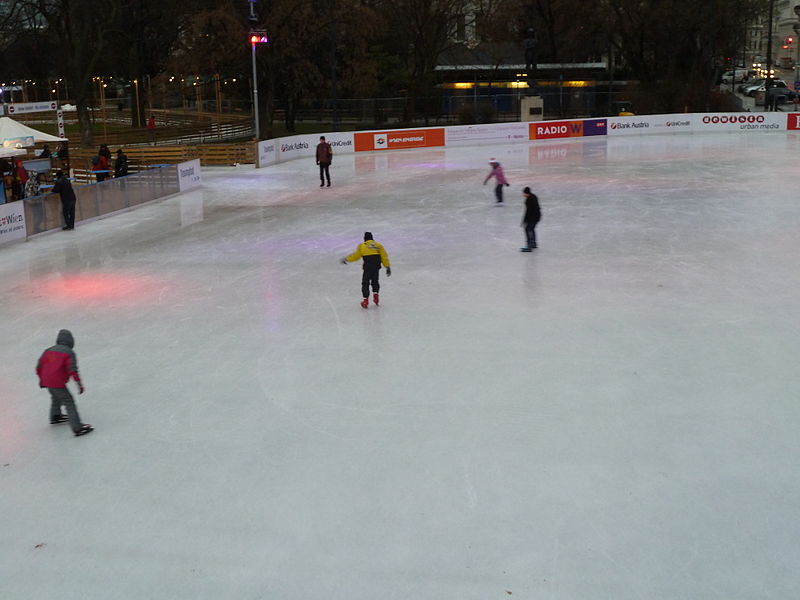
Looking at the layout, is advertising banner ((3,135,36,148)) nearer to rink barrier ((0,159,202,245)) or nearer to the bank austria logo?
rink barrier ((0,159,202,245))

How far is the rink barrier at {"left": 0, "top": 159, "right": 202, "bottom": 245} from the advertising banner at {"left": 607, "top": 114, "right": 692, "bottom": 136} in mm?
23097

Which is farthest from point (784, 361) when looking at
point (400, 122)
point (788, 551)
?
point (400, 122)

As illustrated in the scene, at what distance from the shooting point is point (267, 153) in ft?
112

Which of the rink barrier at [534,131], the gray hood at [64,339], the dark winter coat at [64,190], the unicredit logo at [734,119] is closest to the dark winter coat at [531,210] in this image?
the gray hood at [64,339]

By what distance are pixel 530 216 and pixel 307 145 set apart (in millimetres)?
22720

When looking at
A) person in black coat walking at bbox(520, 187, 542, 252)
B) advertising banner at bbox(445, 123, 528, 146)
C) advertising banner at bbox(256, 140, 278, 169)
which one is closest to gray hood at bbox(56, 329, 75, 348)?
person in black coat walking at bbox(520, 187, 542, 252)

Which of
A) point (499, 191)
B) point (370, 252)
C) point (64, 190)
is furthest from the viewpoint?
point (499, 191)

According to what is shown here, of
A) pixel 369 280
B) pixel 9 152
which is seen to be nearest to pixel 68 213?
pixel 9 152

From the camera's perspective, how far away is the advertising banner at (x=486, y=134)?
4019 cm

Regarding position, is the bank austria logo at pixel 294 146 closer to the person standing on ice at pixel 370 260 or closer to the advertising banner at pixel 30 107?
the advertising banner at pixel 30 107

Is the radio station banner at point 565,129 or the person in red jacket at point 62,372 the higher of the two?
the radio station banner at point 565,129

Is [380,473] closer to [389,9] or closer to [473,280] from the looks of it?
[473,280]

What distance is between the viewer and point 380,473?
7551 mm

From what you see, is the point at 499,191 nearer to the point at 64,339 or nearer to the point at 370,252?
the point at 370,252
